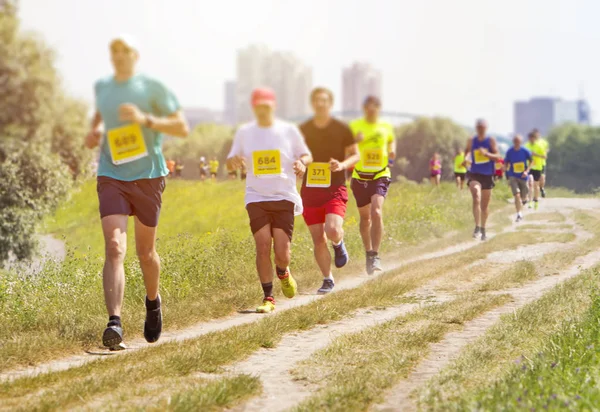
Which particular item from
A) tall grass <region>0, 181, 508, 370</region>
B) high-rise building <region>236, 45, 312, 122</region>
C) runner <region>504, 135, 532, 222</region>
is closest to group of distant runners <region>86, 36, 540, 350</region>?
tall grass <region>0, 181, 508, 370</region>

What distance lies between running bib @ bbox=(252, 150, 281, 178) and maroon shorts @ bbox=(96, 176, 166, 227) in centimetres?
159

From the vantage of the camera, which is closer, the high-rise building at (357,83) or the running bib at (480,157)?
the running bib at (480,157)

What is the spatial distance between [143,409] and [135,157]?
2381 millimetres

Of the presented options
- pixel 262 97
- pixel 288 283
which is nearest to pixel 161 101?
pixel 262 97

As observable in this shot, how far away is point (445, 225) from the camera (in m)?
21.7

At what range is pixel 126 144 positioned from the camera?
712cm

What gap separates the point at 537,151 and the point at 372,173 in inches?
410

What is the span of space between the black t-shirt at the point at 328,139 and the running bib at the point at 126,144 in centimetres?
330

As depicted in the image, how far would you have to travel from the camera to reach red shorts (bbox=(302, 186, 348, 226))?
35.9 feet

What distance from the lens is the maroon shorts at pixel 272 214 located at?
935cm

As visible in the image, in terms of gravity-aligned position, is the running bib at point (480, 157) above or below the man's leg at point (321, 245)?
above

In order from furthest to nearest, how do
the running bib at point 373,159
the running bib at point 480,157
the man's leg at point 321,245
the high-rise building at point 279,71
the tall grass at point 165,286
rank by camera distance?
1. the high-rise building at point 279,71
2. the running bib at point 480,157
3. the running bib at point 373,159
4. the man's leg at point 321,245
5. the tall grass at point 165,286

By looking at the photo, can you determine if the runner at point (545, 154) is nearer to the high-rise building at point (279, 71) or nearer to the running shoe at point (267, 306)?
the high-rise building at point (279, 71)

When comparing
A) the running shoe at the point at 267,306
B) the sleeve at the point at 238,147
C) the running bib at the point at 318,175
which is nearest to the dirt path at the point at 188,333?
the running shoe at the point at 267,306
